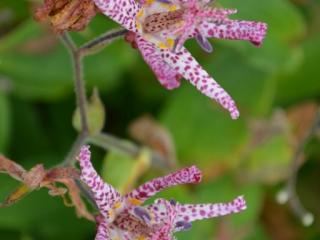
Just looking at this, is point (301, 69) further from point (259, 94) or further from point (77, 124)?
point (77, 124)

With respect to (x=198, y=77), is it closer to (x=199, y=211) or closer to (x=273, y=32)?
(x=199, y=211)

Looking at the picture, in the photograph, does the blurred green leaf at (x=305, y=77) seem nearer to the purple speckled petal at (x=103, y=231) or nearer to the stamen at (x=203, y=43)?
the stamen at (x=203, y=43)

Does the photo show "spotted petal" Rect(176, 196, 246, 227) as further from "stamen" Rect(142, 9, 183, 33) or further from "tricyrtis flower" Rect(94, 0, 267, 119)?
"stamen" Rect(142, 9, 183, 33)

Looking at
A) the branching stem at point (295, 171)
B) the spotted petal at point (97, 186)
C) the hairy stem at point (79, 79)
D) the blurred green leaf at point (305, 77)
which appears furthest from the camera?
the blurred green leaf at point (305, 77)

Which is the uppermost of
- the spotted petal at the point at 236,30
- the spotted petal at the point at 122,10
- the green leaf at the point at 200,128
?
the spotted petal at the point at 122,10

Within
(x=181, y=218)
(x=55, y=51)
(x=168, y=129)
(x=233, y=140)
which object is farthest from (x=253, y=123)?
(x=181, y=218)

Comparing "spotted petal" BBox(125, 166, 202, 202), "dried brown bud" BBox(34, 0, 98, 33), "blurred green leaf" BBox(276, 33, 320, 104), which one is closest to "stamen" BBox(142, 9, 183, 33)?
"dried brown bud" BBox(34, 0, 98, 33)

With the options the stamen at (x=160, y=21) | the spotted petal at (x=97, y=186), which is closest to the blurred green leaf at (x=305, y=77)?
the stamen at (x=160, y=21)
